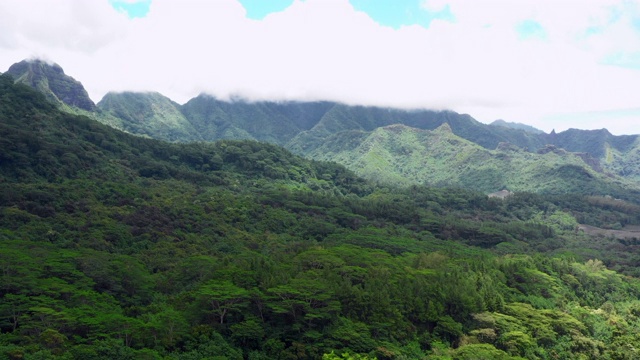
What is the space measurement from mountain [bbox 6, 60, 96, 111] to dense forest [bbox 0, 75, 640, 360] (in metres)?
69.8

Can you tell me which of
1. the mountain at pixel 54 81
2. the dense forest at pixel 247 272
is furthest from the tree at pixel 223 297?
the mountain at pixel 54 81

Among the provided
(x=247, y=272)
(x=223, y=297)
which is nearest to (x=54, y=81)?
(x=247, y=272)

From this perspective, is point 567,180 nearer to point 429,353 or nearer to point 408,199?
point 408,199

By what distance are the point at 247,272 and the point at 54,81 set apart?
16836 centimetres

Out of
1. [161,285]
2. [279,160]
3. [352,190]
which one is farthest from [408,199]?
[161,285]

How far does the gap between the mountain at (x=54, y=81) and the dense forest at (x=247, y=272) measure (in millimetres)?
69802

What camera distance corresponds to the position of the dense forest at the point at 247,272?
3014 cm

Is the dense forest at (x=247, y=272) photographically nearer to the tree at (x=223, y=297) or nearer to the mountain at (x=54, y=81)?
the tree at (x=223, y=297)

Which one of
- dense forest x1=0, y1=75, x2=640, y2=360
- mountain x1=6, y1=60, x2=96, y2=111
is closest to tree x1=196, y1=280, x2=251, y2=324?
dense forest x1=0, y1=75, x2=640, y2=360

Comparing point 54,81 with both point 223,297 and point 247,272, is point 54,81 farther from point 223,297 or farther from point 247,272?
point 223,297

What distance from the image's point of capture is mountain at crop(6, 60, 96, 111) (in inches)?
6083

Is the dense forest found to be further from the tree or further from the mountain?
the mountain

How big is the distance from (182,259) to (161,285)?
27.4 feet

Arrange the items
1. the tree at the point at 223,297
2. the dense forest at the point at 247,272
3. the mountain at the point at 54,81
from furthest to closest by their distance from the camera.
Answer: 1. the mountain at the point at 54,81
2. the tree at the point at 223,297
3. the dense forest at the point at 247,272
